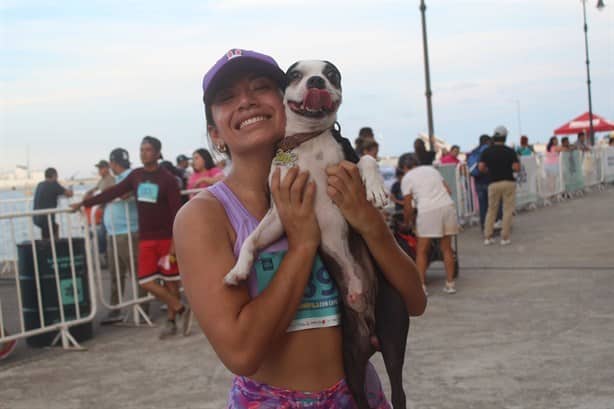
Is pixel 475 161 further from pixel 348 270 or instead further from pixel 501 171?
pixel 348 270

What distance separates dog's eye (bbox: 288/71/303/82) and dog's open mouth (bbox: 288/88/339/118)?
7 centimetres

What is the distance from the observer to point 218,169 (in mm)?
8875

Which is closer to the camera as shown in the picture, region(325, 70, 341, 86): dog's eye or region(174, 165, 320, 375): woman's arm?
region(174, 165, 320, 375): woman's arm

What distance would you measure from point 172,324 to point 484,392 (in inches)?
132

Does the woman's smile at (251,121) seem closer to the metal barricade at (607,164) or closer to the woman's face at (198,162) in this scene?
the woman's face at (198,162)

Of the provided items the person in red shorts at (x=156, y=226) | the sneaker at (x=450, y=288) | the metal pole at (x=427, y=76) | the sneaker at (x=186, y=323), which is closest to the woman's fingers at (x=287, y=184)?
the person in red shorts at (x=156, y=226)

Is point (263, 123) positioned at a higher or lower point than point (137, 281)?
higher

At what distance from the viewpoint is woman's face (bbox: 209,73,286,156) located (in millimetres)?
1862

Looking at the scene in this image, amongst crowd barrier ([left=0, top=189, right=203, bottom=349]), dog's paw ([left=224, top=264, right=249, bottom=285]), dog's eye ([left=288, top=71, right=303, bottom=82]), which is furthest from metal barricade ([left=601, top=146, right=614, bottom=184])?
dog's paw ([left=224, top=264, right=249, bottom=285])

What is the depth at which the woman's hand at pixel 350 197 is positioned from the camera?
1.76m

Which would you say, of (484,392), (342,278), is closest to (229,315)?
(342,278)

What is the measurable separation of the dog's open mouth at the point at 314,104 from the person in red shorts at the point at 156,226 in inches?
207

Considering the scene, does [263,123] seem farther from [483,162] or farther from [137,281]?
[483,162]

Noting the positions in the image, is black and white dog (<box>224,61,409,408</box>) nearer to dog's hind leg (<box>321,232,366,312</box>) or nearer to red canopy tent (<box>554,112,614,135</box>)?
dog's hind leg (<box>321,232,366,312</box>)
